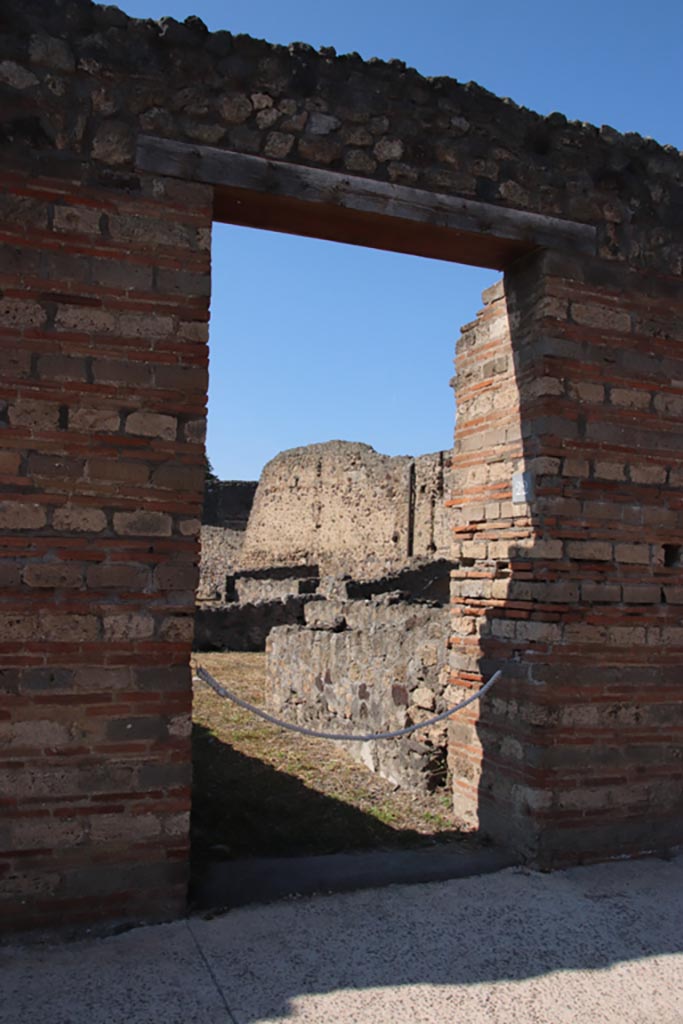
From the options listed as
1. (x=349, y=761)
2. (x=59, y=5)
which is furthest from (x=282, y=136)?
(x=349, y=761)

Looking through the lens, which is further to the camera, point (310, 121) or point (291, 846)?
point (291, 846)

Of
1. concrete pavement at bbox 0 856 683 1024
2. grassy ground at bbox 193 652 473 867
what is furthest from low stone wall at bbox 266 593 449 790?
concrete pavement at bbox 0 856 683 1024

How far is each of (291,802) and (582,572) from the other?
2.77m

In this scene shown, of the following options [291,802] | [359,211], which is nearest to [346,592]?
[291,802]

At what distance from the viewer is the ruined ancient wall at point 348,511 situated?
26.1 meters

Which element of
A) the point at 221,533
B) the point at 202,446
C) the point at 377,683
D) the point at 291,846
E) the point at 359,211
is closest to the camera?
the point at 202,446

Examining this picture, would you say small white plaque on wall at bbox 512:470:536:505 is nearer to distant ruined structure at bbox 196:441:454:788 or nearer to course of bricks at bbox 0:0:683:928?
course of bricks at bbox 0:0:683:928

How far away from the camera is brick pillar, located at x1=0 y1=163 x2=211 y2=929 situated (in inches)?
155

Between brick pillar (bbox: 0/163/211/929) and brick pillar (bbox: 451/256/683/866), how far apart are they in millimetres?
2076

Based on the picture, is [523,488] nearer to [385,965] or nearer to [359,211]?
[359,211]

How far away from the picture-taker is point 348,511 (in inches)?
1171

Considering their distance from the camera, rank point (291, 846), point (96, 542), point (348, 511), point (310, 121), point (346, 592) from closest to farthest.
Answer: point (96, 542)
point (310, 121)
point (291, 846)
point (346, 592)
point (348, 511)

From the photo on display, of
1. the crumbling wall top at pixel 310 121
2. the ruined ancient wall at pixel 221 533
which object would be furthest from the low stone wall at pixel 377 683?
the ruined ancient wall at pixel 221 533

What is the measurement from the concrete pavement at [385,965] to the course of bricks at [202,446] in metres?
0.43
